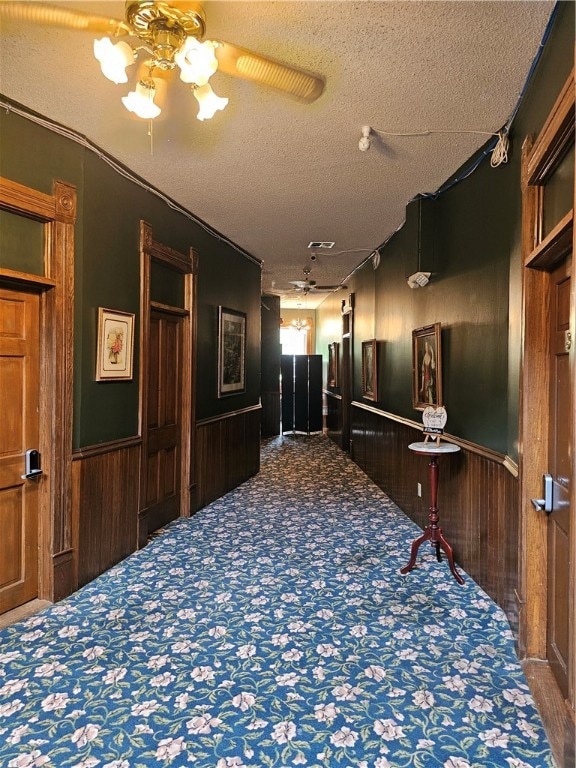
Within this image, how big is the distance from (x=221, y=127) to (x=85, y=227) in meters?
1.18

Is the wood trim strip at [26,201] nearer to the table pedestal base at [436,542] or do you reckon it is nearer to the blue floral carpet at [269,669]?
the blue floral carpet at [269,669]

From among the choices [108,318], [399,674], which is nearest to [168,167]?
[108,318]

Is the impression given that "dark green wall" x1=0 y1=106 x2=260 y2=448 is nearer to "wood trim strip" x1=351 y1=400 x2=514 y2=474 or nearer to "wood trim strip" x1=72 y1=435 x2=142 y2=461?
"wood trim strip" x1=72 y1=435 x2=142 y2=461

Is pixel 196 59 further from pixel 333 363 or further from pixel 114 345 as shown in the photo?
pixel 333 363

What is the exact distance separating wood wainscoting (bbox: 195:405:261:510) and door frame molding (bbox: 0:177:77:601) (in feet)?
6.70

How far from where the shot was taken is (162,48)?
212 centimetres

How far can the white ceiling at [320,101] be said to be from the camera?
2160mm

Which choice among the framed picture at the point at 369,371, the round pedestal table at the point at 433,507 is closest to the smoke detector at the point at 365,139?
the round pedestal table at the point at 433,507

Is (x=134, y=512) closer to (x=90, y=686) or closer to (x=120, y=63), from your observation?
(x=90, y=686)

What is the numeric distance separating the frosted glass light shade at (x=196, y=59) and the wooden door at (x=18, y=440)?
5.91 feet

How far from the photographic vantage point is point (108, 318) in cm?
356

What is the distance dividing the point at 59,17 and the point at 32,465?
2.44 m

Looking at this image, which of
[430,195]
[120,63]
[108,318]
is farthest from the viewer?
[430,195]

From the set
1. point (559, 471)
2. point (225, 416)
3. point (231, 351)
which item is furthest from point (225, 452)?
point (559, 471)
